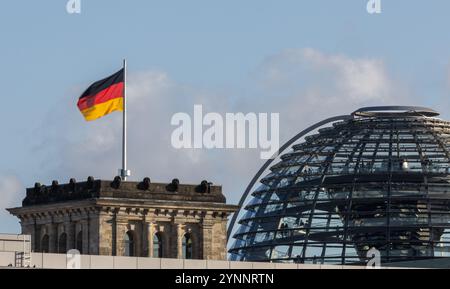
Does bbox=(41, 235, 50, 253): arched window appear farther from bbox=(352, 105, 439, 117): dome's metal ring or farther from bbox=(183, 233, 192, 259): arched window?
bbox=(352, 105, 439, 117): dome's metal ring

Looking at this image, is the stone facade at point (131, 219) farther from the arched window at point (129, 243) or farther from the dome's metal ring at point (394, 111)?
the dome's metal ring at point (394, 111)

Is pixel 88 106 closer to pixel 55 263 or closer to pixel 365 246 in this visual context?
pixel 55 263

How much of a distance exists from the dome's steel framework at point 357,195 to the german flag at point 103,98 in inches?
2109

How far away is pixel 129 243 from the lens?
416 ft

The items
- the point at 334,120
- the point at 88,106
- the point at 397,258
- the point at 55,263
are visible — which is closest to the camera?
the point at 55,263

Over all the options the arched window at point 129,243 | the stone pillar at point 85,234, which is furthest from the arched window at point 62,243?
the arched window at point 129,243

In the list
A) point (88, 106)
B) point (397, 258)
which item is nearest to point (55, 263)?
point (88, 106)

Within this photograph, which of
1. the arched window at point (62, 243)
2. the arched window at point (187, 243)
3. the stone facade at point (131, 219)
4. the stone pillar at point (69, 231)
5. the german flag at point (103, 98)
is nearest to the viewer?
the german flag at point (103, 98)

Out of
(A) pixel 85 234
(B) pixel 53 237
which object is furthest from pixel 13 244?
(B) pixel 53 237

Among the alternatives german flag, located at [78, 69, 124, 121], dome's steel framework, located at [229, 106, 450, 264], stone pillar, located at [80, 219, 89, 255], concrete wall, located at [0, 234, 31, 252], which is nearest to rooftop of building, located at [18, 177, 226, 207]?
stone pillar, located at [80, 219, 89, 255]

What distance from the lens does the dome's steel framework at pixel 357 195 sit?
592 feet

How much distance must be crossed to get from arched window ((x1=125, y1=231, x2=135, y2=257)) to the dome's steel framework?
48.0 metres
